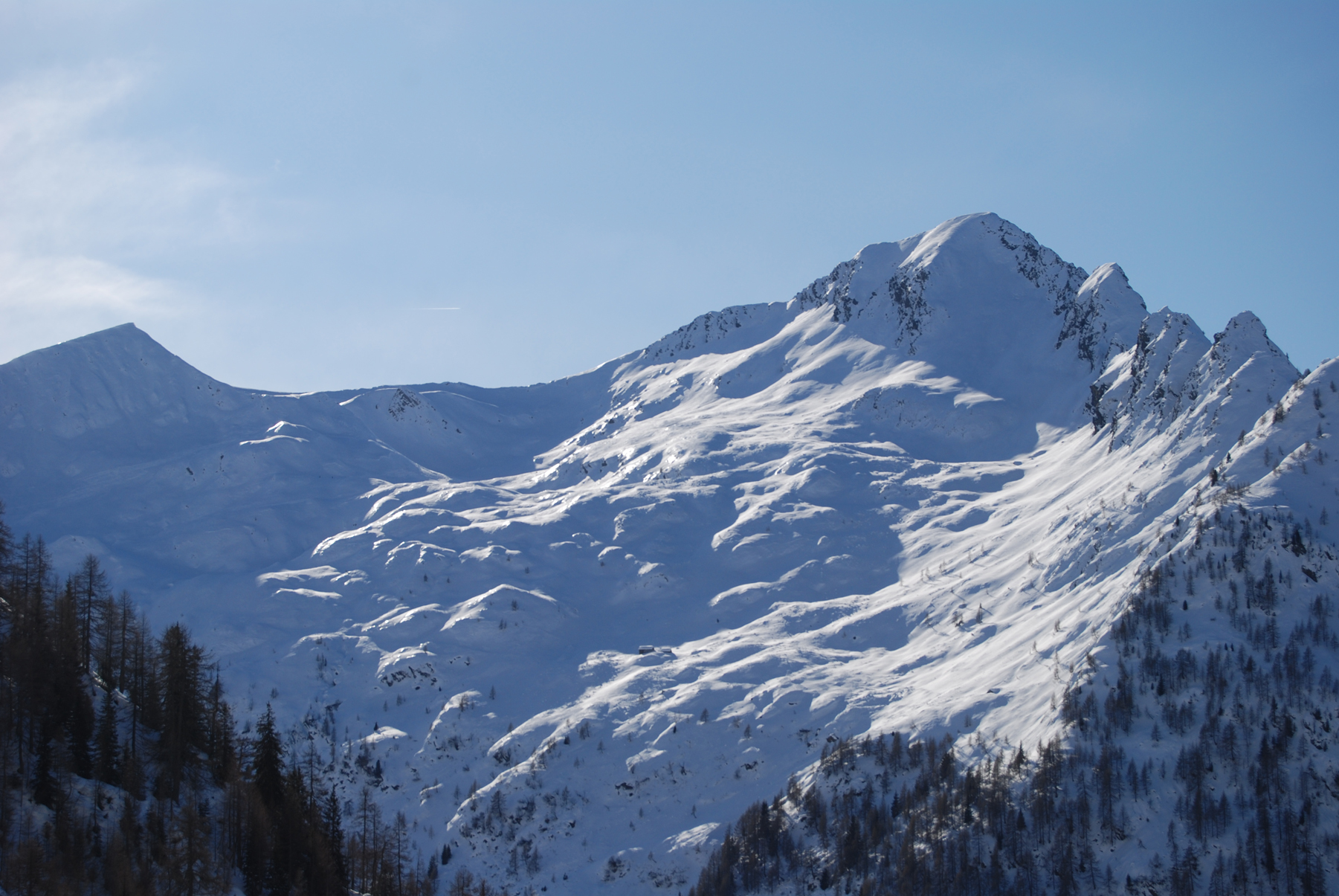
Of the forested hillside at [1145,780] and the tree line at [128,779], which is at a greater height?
the tree line at [128,779]

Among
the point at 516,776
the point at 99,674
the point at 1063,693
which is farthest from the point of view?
the point at 516,776

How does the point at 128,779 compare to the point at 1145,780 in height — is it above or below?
above

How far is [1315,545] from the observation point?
602 ft

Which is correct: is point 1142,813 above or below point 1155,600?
below

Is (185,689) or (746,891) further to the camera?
(746,891)

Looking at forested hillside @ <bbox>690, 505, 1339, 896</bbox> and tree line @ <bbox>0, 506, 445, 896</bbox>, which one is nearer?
tree line @ <bbox>0, 506, 445, 896</bbox>

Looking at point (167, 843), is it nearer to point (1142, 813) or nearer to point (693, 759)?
point (693, 759)

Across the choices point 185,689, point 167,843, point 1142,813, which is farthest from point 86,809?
point 1142,813

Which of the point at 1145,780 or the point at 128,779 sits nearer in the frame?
the point at 128,779

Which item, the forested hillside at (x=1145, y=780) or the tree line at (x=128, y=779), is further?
the forested hillside at (x=1145, y=780)

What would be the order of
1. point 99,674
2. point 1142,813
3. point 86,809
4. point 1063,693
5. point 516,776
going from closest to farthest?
point 86,809
point 99,674
point 1142,813
point 1063,693
point 516,776

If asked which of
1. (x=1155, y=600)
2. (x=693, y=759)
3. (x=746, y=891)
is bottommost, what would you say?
(x=746, y=891)

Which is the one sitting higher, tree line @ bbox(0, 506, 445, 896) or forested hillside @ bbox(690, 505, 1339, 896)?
tree line @ bbox(0, 506, 445, 896)

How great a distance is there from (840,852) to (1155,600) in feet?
220
